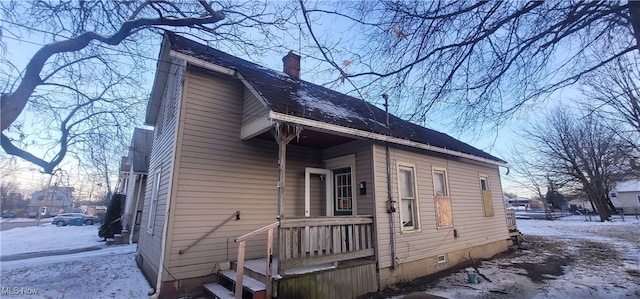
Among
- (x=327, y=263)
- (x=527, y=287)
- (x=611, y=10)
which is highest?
(x=611, y=10)

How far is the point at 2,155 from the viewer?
687cm

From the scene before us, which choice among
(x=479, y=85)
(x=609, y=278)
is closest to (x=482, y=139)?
(x=479, y=85)

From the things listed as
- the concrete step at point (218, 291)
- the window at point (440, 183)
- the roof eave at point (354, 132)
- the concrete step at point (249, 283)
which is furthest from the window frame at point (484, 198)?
the concrete step at point (218, 291)

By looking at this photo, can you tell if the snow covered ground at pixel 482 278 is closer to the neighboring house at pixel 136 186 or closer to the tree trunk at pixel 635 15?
the neighboring house at pixel 136 186

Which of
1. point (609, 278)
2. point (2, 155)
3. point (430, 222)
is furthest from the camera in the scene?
point (430, 222)

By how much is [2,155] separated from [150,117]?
A: 4.02 meters

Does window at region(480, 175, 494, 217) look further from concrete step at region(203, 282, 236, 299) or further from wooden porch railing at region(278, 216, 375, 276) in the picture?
concrete step at region(203, 282, 236, 299)

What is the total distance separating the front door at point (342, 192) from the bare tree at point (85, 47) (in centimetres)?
365

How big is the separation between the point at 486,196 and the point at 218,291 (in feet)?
31.8

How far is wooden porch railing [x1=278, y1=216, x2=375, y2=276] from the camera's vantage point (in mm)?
4875

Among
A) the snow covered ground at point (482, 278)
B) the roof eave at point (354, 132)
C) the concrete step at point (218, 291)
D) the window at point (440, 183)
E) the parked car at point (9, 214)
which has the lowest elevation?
the snow covered ground at point (482, 278)

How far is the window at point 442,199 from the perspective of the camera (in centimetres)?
805

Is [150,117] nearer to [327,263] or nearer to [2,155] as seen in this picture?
[2,155]

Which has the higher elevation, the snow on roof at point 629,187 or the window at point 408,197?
the snow on roof at point 629,187
